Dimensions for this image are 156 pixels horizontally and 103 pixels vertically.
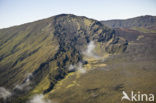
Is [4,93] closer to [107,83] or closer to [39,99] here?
[39,99]

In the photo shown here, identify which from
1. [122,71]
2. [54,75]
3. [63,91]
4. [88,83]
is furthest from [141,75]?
[54,75]

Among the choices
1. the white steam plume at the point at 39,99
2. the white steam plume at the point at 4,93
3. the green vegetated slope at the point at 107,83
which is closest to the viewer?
the green vegetated slope at the point at 107,83

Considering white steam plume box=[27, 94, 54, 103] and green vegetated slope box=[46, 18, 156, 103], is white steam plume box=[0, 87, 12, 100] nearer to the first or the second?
white steam plume box=[27, 94, 54, 103]

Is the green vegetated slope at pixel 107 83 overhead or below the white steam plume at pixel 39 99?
overhead

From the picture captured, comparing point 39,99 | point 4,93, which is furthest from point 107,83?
point 4,93

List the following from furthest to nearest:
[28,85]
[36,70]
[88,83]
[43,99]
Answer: [36,70], [28,85], [88,83], [43,99]

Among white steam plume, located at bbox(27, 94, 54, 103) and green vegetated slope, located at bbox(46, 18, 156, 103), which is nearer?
green vegetated slope, located at bbox(46, 18, 156, 103)

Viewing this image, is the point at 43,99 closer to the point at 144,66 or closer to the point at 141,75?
the point at 141,75

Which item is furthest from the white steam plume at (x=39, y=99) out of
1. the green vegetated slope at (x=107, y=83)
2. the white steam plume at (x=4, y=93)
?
the white steam plume at (x=4, y=93)

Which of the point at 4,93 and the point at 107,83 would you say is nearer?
the point at 107,83

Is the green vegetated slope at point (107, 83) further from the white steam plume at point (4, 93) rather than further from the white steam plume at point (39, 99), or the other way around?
the white steam plume at point (4, 93)

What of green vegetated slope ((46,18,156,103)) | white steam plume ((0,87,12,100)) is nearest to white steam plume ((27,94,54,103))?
green vegetated slope ((46,18,156,103))
